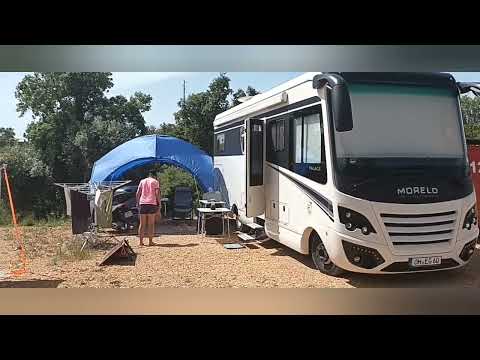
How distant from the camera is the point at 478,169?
512 centimetres

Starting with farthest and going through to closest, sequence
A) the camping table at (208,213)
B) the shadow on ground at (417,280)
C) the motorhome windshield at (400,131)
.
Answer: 1. the camping table at (208,213)
2. the shadow on ground at (417,280)
3. the motorhome windshield at (400,131)

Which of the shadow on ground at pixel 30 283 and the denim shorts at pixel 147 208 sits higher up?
the denim shorts at pixel 147 208

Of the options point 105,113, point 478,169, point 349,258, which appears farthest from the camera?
point 105,113

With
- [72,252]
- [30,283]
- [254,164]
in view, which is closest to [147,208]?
[72,252]

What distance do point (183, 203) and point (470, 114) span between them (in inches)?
158

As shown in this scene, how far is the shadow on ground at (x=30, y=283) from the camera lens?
4.46 m

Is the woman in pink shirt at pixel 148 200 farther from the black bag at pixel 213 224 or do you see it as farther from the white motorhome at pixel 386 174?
the white motorhome at pixel 386 174

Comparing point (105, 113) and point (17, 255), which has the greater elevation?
point (105, 113)

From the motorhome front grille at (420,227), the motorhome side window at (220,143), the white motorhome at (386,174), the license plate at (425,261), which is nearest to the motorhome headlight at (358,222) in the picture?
the white motorhome at (386,174)

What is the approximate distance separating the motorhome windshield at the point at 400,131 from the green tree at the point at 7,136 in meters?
3.90
